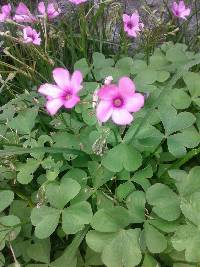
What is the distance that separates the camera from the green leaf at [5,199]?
4.34ft

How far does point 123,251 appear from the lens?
1.21m

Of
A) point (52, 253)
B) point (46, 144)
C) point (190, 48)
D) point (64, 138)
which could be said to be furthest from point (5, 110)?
point (190, 48)

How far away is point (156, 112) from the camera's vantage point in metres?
1.48

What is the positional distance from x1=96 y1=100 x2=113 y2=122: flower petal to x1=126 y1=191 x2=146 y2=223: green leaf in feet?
0.92

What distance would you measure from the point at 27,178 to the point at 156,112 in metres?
0.49

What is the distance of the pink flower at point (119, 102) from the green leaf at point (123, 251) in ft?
1.10

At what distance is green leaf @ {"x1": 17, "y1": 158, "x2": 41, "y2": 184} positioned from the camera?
1.39 m

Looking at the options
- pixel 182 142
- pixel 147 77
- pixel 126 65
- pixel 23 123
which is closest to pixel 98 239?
pixel 182 142

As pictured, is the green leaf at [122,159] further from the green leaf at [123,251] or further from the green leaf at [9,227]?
the green leaf at [9,227]

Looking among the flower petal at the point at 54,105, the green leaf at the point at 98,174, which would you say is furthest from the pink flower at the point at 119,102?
the green leaf at the point at 98,174

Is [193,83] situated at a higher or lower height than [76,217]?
higher

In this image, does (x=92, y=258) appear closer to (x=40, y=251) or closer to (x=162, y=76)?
(x=40, y=251)

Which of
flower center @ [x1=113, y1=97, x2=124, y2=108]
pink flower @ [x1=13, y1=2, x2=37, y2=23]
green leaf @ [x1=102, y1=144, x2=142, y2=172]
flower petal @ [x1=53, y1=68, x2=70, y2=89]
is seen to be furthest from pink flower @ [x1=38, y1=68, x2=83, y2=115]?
pink flower @ [x1=13, y1=2, x2=37, y2=23]

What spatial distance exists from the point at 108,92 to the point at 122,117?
8 centimetres
